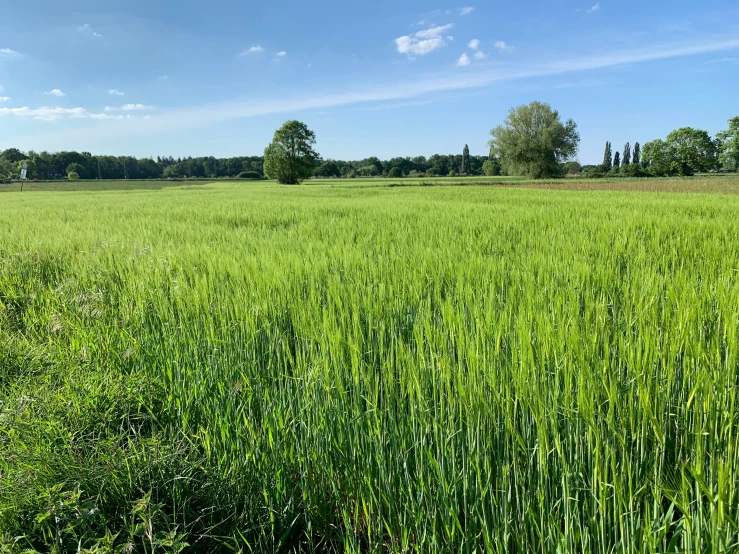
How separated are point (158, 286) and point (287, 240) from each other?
1.99 metres

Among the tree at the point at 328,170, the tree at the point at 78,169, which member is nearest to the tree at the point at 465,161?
the tree at the point at 328,170

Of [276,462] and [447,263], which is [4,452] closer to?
[276,462]

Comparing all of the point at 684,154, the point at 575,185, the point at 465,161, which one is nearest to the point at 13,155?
the point at 465,161

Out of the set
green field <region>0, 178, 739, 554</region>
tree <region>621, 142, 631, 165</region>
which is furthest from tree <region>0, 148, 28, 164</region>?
tree <region>621, 142, 631, 165</region>

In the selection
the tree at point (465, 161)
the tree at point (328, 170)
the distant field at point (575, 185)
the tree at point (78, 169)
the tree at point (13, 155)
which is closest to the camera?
the distant field at point (575, 185)

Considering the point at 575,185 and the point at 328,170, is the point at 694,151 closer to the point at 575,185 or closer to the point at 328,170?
the point at 575,185

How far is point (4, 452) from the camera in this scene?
1.28m

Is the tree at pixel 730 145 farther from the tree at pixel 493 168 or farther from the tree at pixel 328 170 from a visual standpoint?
the tree at pixel 328 170

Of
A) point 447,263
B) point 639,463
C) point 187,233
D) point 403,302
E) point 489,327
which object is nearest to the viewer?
point 639,463

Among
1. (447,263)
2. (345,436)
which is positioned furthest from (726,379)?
(447,263)

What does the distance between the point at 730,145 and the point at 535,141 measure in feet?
120

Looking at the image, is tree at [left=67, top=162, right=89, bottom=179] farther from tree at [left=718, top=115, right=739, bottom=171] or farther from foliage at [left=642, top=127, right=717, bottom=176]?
tree at [left=718, top=115, right=739, bottom=171]

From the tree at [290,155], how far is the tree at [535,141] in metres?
25.3

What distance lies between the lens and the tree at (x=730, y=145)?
63875mm
